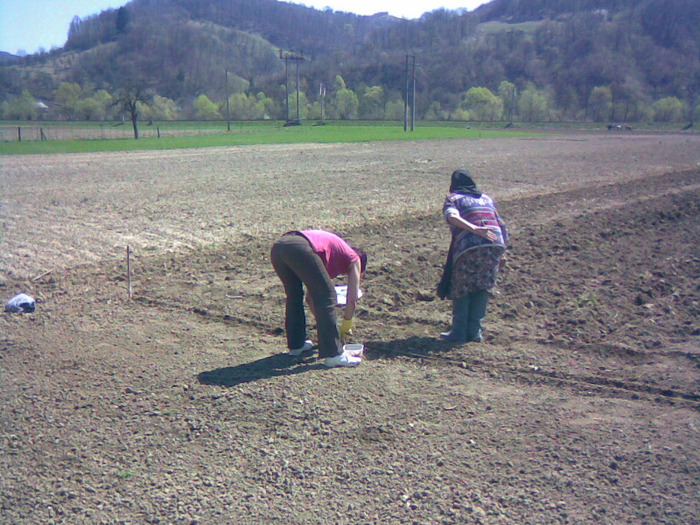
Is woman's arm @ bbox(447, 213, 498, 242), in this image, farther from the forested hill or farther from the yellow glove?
the forested hill

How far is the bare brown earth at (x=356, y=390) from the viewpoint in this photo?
13.4 feet

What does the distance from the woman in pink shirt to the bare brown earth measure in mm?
269

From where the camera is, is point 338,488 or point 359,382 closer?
point 338,488

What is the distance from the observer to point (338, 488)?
13.7ft

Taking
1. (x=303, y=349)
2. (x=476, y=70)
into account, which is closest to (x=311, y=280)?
(x=303, y=349)

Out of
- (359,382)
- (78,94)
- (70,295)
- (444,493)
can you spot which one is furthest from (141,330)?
(78,94)

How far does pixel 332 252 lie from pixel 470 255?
59.4 inches

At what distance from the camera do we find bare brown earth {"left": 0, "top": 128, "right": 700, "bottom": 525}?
13.4 feet

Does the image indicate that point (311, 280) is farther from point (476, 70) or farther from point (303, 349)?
point (476, 70)

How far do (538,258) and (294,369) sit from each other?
587 cm

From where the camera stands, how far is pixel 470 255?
6727mm

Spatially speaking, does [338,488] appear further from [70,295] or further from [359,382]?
[70,295]

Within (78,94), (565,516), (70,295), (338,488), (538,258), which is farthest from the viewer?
(78,94)

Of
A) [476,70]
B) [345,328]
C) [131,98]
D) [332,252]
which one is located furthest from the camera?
[476,70]
